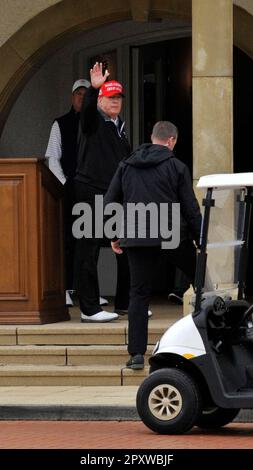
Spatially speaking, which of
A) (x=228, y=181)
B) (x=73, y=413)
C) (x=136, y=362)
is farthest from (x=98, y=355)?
(x=228, y=181)

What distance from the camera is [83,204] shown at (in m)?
13.8

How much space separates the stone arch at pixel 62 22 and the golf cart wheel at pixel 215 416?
5.85 m

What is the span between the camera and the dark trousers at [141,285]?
480 inches

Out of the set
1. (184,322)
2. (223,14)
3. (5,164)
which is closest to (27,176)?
(5,164)

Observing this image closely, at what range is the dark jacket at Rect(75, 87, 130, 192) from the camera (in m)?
13.5

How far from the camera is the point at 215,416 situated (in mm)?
10750

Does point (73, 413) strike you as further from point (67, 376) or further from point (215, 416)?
point (67, 376)

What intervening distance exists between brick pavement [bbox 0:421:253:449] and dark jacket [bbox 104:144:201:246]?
172 cm

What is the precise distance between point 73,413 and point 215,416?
47.8 inches

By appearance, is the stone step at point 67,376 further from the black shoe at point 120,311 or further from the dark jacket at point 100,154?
the dark jacket at point 100,154

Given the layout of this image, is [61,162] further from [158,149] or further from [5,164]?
[158,149]

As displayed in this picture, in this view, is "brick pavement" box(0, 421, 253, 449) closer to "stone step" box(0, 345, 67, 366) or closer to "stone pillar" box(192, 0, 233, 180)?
"stone step" box(0, 345, 67, 366)

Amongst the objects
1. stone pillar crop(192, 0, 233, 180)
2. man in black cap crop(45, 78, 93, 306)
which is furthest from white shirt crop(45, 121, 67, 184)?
stone pillar crop(192, 0, 233, 180)

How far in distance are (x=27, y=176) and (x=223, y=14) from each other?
88.2 inches
